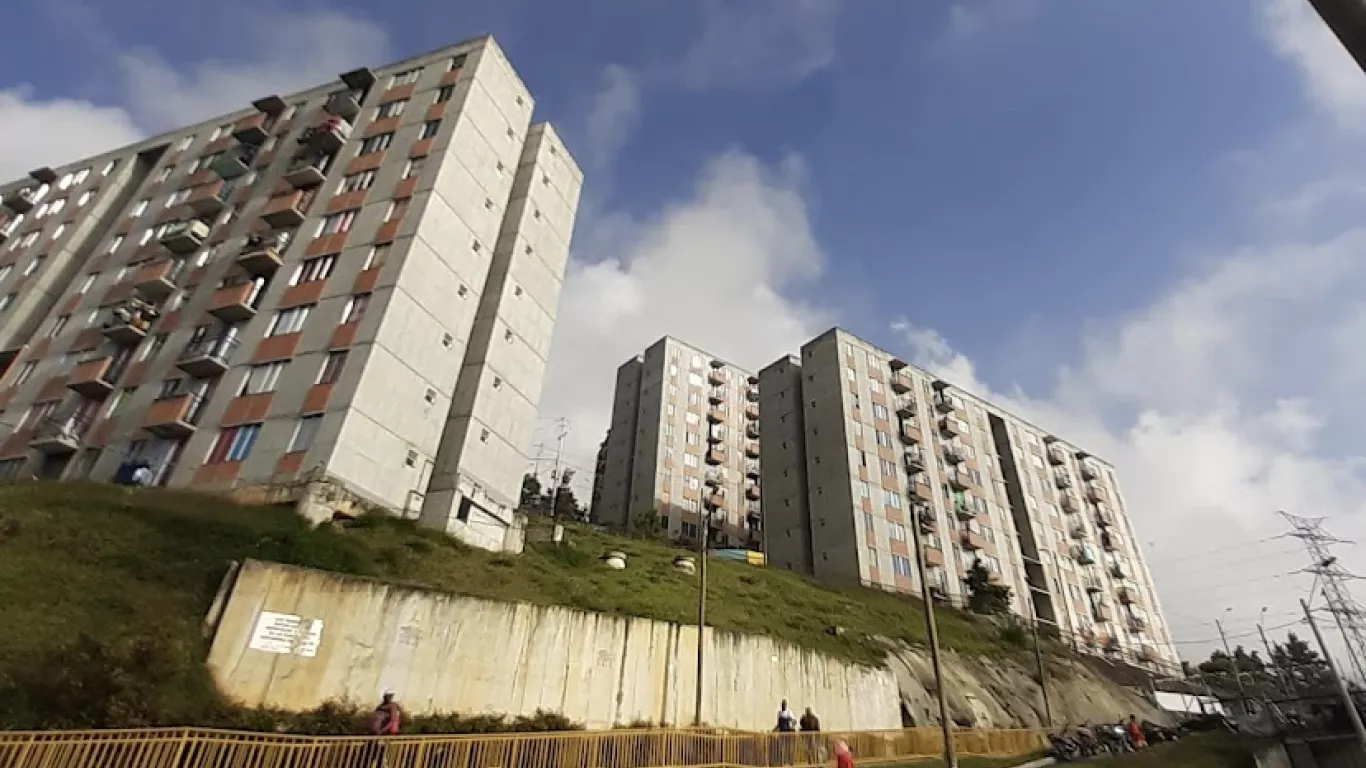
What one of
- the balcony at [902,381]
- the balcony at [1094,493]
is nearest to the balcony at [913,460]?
the balcony at [902,381]

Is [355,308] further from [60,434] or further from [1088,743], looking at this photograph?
[1088,743]

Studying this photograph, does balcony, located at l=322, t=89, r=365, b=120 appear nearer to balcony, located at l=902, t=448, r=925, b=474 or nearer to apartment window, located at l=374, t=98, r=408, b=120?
apartment window, located at l=374, t=98, r=408, b=120

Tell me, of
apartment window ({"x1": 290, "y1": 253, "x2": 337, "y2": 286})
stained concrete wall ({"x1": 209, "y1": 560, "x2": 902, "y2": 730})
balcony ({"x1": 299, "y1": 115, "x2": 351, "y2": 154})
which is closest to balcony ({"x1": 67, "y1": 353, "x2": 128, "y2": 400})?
apartment window ({"x1": 290, "y1": 253, "x2": 337, "y2": 286})

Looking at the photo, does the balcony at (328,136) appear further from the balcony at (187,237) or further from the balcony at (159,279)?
the balcony at (159,279)

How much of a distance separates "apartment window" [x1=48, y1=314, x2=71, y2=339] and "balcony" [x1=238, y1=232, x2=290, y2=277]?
1480cm

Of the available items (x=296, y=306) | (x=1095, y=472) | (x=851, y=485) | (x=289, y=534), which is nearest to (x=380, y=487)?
(x=289, y=534)

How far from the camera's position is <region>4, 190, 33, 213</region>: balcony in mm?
59156

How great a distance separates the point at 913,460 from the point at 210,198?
205 feet

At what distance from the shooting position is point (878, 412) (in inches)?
2847

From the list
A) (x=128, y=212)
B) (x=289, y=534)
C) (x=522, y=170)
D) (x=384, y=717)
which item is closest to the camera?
(x=384, y=717)

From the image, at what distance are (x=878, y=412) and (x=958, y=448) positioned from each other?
1165cm

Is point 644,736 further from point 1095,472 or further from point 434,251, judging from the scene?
point 1095,472

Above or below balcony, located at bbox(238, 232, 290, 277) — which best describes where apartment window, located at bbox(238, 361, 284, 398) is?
below

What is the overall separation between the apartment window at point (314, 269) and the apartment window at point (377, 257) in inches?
91.2
